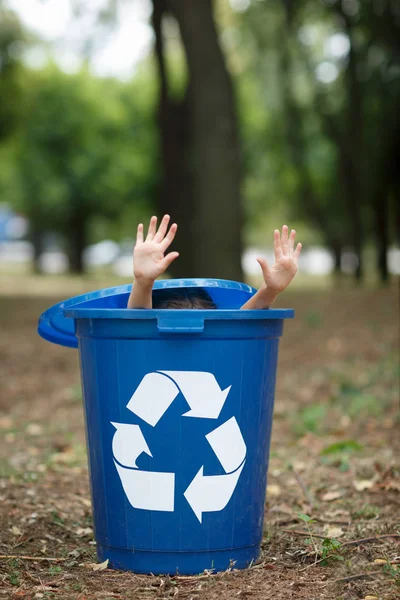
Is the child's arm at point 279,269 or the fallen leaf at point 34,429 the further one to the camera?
the fallen leaf at point 34,429

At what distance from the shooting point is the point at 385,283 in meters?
19.5

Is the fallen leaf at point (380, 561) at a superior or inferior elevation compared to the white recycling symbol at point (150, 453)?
inferior

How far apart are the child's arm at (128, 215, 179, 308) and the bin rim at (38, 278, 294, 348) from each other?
0.09 metres

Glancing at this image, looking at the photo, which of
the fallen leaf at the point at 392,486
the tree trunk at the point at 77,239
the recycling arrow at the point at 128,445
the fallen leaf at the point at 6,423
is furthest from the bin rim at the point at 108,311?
the tree trunk at the point at 77,239

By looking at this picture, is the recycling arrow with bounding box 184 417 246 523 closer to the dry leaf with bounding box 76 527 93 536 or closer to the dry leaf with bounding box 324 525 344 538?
the dry leaf with bounding box 324 525 344 538

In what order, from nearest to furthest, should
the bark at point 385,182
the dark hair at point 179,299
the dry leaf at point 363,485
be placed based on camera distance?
the dark hair at point 179,299, the dry leaf at point 363,485, the bark at point 385,182

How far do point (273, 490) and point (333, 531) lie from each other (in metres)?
0.91

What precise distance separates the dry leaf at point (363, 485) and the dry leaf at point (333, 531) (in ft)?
2.30

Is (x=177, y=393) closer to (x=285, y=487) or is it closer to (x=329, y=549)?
(x=329, y=549)

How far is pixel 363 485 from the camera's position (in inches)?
173

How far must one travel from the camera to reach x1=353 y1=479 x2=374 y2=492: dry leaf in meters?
4.36

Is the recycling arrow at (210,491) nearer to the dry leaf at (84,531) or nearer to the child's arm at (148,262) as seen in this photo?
the child's arm at (148,262)

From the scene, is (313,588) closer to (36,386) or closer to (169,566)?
(169,566)

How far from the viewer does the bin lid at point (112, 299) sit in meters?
3.08
